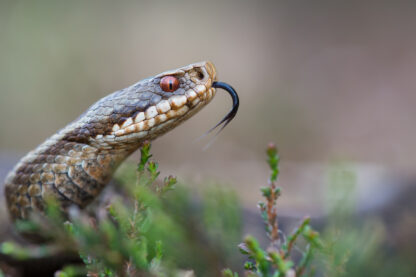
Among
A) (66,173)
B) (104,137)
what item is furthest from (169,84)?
(66,173)

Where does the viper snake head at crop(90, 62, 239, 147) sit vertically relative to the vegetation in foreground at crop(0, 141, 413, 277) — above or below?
above

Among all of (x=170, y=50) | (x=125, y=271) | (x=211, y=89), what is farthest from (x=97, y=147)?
(x=170, y=50)

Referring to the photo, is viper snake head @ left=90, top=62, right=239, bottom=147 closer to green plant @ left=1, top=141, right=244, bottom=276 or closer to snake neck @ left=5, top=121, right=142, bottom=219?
snake neck @ left=5, top=121, right=142, bottom=219

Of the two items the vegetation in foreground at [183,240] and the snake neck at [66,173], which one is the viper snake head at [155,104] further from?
the vegetation in foreground at [183,240]

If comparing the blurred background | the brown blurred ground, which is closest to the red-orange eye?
the blurred background

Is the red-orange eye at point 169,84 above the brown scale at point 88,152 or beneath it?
above

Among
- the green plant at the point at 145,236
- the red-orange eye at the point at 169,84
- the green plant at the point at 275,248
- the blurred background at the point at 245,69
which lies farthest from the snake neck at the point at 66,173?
the blurred background at the point at 245,69
